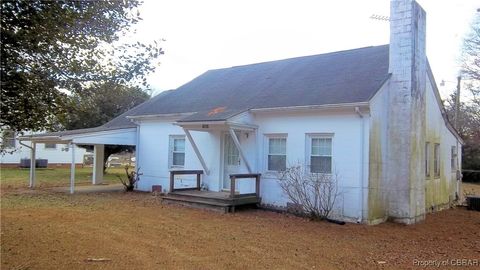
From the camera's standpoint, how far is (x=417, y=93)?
1166 cm

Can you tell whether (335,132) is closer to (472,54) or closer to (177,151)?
(177,151)

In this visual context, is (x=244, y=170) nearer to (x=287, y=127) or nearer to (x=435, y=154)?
(x=287, y=127)

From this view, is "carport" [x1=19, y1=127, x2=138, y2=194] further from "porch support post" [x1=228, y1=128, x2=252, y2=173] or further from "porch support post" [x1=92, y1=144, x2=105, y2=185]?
"porch support post" [x1=228, y1=128, x2=252, y2=173]

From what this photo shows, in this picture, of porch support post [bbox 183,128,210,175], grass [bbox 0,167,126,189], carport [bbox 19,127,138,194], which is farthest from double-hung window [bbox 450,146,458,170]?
grass [bbox 0,167,126,189]

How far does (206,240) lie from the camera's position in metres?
8.27

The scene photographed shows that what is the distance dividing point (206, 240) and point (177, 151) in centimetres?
827

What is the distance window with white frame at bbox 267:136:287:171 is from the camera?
12.8 m

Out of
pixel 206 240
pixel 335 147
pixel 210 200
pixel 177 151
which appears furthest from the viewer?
pixel 177 151

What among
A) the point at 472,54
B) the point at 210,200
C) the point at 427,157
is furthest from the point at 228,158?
the point at 472,54

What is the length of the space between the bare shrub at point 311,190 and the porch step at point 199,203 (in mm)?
1906

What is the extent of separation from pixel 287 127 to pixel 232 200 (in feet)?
9.44

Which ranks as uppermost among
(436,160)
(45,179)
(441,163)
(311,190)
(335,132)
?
(335,132)

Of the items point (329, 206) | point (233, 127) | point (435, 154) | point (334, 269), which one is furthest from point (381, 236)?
point (435, 154)

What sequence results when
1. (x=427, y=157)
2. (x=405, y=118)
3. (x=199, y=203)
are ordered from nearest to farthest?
(x=405, y=118) → (x=199, y=203) → (x=427, y=157)
